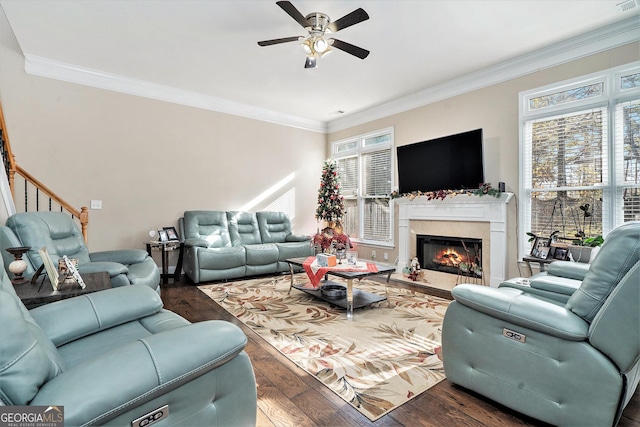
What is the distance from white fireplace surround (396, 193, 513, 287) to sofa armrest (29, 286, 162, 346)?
3.98 metres

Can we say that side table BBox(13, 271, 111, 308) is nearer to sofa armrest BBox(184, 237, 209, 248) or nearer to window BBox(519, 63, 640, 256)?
sofa armrest BBox(184, 237, 209, 248)

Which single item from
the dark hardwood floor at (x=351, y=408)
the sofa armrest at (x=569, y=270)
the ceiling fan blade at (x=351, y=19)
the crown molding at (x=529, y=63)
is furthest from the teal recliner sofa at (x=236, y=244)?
the sofa armrest at (x=569, y=270)

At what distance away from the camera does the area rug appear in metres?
1.94

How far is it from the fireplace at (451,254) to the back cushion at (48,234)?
4423mm

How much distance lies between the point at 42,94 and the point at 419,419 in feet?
18.2

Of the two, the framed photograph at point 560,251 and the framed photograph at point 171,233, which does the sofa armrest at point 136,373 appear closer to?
the framed photograph at point 560,251

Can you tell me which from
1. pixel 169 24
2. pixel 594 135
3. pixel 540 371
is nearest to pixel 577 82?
pixel 594 135

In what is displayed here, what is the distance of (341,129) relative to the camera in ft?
21.9

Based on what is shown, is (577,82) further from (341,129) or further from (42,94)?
(42,94)

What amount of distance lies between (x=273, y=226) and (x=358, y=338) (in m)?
3.48

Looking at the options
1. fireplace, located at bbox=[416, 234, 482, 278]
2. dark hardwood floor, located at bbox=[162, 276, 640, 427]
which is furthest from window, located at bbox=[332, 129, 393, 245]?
dark hardwood floor, located at bbox=[162, 276, 640, 427]

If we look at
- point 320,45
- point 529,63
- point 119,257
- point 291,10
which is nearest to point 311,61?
point 320,45

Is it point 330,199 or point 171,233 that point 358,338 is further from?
point 330,199

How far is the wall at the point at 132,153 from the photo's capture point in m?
4.07
